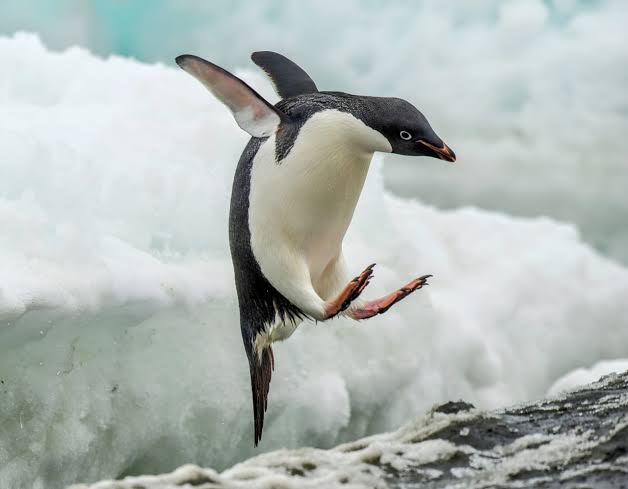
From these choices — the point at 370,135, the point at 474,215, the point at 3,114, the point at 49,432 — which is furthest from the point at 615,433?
the point at 474,215

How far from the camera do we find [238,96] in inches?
115

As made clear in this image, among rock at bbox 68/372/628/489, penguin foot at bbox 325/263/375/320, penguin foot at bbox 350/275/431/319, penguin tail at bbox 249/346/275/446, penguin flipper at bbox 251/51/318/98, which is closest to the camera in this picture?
rock at bbox 68/372/628/489

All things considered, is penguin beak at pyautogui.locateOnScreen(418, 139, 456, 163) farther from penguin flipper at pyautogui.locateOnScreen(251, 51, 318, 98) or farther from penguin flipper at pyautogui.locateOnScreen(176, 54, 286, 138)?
penguin flipper at pyautogui.locateOnScreen(251, 51, 318, 98)

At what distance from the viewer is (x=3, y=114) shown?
230 inches

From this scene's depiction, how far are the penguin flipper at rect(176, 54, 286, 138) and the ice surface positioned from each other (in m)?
1.50

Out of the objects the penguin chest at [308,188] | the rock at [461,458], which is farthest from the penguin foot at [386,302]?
the rock at [461,458]

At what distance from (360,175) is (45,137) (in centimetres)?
303

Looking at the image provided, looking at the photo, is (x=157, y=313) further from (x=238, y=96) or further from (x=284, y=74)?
(x=238, y=96)

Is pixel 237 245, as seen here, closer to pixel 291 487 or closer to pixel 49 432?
pixel 291 487

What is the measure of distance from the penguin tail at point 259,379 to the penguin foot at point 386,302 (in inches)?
18.4

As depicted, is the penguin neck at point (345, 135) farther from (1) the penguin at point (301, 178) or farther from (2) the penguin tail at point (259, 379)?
(2) the penguin tail at point (259, 379)

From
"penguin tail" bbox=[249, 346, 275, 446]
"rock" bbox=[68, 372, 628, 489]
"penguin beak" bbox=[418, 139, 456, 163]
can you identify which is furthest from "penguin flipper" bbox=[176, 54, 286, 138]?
"rock" bbox=[68, 372, 628, 489]

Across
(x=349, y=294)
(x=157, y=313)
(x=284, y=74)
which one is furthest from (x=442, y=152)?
(x=157, y=313)

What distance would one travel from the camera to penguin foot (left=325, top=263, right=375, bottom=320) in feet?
8.64
